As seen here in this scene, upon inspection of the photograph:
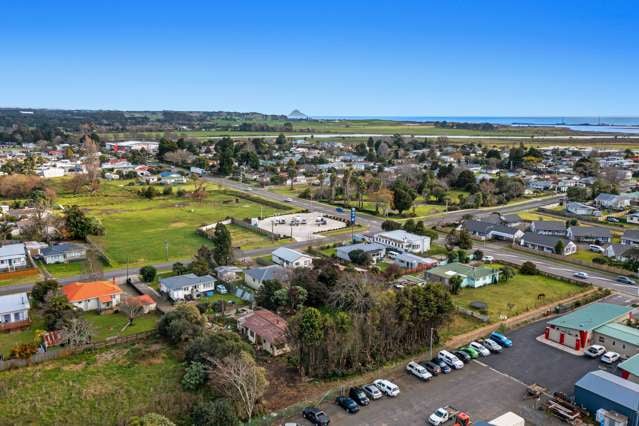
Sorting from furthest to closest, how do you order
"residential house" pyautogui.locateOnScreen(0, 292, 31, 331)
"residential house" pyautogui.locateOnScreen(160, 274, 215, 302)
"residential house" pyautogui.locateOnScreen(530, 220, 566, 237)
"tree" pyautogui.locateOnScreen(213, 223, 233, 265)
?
1. "residential house" pyautogui.locateOnScreen(530, 220, 566, 237)
2. "tree" pyautogui.locateOnScreen(213, 223, 233, 265)
3. "residential house" pyautogui.locateOnScreen(160, 274, 215, 302)
4. "residential house" pyautogui.locateOnScreen(0, 292, 31, 331)

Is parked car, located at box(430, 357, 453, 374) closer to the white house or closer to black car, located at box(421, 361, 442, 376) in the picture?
black car, located at box(421, 361, 442, 376)

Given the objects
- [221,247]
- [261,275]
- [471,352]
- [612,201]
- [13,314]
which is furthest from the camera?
A: [612,201]

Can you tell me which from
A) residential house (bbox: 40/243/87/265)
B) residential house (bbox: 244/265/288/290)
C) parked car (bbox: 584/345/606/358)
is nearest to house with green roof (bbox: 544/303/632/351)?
parked car (bbox: 584/345/606/358)

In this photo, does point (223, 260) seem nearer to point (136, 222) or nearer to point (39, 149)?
point (136, 222)

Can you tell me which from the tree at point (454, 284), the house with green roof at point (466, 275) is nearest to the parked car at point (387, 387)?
the tree at point (454, 284)

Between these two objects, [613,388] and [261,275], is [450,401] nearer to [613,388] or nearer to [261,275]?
[613,388]

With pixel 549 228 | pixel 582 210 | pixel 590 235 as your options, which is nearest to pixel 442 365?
pixel 590 235

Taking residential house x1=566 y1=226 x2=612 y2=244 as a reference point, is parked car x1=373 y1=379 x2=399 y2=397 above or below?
below
